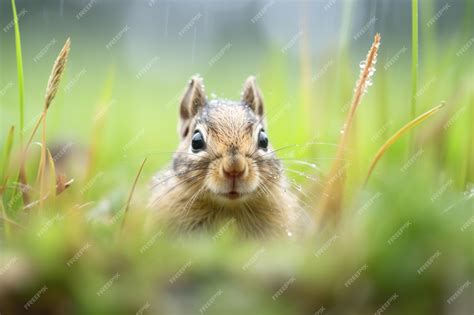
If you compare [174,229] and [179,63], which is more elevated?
[179,63]

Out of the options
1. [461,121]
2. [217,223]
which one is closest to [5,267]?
[217,223]

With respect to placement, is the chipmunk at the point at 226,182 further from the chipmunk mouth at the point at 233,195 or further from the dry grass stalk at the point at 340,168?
the dry grass stalk at the point at 340,168

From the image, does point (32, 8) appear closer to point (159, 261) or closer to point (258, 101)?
point (258, 101)

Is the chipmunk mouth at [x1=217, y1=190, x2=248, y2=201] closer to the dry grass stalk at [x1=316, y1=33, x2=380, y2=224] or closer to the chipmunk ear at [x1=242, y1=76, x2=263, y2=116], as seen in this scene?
the dry grass stalk at [x1=316, y1=33, x2=380, y2=224]

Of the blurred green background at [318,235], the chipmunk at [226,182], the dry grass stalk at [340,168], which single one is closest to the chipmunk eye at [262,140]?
the chipmunk at [226,182]

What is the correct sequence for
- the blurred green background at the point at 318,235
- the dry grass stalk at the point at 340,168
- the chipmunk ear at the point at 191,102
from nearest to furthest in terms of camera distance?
the blurred green background at the point at 318,235 → the dry grass stalk at the point at 340,168 → the chipmunk ear at the point at 191,102

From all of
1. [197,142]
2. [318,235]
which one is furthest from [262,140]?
[318,235]

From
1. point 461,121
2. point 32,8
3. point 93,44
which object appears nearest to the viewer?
point 461,121
